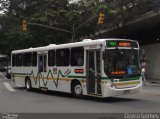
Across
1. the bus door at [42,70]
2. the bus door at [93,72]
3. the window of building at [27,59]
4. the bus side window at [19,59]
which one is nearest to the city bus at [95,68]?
the bus door at [93,72]

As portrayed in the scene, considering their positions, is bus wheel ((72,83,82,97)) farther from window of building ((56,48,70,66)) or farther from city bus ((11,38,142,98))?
window of building ((56,48,70,66))

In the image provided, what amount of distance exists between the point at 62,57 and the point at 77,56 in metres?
1.64

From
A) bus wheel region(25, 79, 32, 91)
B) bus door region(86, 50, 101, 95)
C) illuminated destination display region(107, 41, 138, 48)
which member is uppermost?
illuminated destination display region(107, 41, 138, 48)

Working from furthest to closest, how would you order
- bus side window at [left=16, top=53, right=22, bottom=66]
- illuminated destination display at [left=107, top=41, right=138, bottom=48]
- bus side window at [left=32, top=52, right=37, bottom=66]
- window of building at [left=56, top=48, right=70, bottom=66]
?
bus side window at [left=16, top=53, right=22, bottom=66] → bus side window at [left=32, top=52, right=37, bottom=66] → window of building at [left=56, top=48, right=70, bottom=66] → illuminated destination display at [left=107, top=41, right=138, bottom=48]

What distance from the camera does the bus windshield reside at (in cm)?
1784

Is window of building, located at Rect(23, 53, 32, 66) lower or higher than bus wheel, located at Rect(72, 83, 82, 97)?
higher

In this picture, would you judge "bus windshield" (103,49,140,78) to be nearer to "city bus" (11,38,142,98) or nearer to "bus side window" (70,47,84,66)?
"city bus" (11,38,142,98)

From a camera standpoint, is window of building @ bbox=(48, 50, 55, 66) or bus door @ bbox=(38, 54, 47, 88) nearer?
window of building @ bbox=(48, 50, 55, 66)

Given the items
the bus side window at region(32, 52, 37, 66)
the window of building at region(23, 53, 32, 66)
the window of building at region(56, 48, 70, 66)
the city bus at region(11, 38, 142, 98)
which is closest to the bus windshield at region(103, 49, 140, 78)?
the city bus at region(11, 38, 142, 98)

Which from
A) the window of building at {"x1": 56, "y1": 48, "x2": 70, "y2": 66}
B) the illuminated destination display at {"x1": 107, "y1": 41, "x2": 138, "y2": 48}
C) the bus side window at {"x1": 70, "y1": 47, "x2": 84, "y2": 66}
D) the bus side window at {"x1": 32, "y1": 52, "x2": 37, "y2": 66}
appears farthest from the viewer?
the bus side window at {"x1": 32, "y1": 52, "x2": 37, "y2": 66}

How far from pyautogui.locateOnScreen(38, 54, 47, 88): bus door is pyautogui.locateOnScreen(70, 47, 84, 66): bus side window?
3304mm

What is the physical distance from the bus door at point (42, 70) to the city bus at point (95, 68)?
314 millimetres

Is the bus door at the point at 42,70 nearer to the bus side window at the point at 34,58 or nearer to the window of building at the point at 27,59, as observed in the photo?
the bus side window at the point at 34,58

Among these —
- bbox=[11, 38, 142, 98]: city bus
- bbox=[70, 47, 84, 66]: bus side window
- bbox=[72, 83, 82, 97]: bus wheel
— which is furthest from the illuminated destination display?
bbox=[72, 83, 82, 97]: bus wheel
